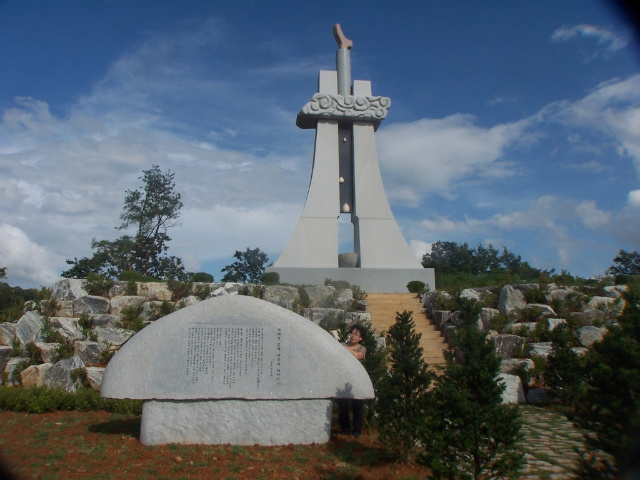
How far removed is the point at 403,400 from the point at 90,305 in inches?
296

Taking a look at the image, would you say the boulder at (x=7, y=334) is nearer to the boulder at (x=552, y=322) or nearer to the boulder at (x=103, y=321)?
the boulder at (x=103, y=321)

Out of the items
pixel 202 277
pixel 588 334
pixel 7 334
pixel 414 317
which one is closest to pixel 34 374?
pixel 7 334

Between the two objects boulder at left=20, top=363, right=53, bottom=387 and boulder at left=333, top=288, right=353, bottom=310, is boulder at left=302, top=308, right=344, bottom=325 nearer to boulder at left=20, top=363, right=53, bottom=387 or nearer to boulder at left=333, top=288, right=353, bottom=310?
boulder at left=333, top=288, right=353, bottom=310

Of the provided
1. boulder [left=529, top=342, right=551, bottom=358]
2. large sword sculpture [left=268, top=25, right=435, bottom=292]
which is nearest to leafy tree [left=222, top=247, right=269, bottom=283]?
large sword sculpture [left=268, top=25, right=435, bottom=292]

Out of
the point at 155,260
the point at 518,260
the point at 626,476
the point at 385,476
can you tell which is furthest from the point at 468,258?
the point at 626,476

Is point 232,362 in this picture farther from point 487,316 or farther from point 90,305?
point 487,316

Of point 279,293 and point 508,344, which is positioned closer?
point 508,344

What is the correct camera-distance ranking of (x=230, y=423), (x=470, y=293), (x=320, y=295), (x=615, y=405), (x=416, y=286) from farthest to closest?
1. (x=416, y=286)
2. (x=320, y=295)
3. (x=470, y=293)
4. (x=230, y=423)
5. (x=615, y=405)

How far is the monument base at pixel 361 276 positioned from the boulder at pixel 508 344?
5.17 meters

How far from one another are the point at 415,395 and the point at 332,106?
12.7 m

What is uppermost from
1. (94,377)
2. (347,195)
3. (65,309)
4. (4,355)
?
(347,195)

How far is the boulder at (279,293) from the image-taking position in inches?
445

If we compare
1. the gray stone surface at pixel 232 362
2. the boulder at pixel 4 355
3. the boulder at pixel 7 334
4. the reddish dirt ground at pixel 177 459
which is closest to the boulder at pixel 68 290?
the boulder at pixel 7 334

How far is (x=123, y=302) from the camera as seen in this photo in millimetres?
10359
